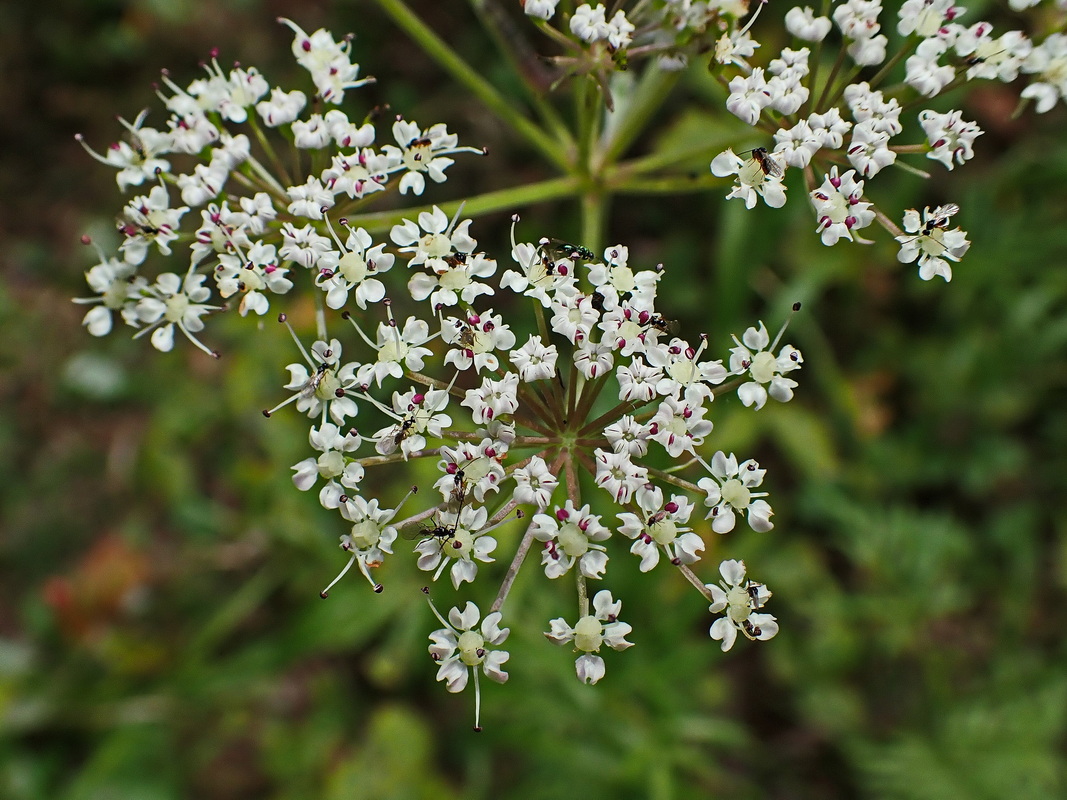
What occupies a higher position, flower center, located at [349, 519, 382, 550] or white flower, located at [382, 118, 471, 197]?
white flower, located at [382, 118, 471, 197]

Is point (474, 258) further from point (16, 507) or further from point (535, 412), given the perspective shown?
point (16, 507)

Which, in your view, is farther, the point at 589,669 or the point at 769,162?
the point at 769,162


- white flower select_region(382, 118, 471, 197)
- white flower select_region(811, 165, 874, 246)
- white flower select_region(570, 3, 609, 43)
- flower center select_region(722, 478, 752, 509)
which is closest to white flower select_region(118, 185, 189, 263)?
white flower select_region(382, 118, 471, 197)

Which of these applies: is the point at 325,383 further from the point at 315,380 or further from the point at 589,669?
the point at 589,669

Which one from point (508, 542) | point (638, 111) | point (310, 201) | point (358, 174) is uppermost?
point (638, 111)

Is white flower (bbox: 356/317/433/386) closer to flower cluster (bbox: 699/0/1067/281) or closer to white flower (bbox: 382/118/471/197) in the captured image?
white flower (bbox: 382/118/471/197)

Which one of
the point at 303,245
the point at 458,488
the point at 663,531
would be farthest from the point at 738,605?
the point at 303,245

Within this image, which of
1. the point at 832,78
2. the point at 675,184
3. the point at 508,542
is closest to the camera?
the point at 832,78
